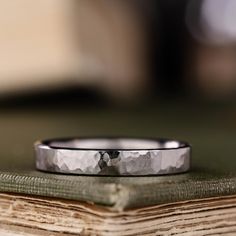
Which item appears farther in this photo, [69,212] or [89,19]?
[89,19]

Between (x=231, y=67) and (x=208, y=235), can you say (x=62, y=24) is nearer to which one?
(x=231, y=67)

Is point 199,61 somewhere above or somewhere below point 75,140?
below

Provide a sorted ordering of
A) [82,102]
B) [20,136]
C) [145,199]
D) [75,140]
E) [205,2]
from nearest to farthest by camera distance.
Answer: [145,199] < [75,140] < [20,136] < [82,102] < [205,2]

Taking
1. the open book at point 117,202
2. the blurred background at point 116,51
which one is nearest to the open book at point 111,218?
the open book at point 117,202

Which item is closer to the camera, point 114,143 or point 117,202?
point 117,202

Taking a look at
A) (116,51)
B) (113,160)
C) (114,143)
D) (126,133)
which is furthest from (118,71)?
(113,160)

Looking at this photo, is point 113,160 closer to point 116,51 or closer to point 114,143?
point 114,143

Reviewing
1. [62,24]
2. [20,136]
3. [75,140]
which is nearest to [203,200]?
[75,140]
